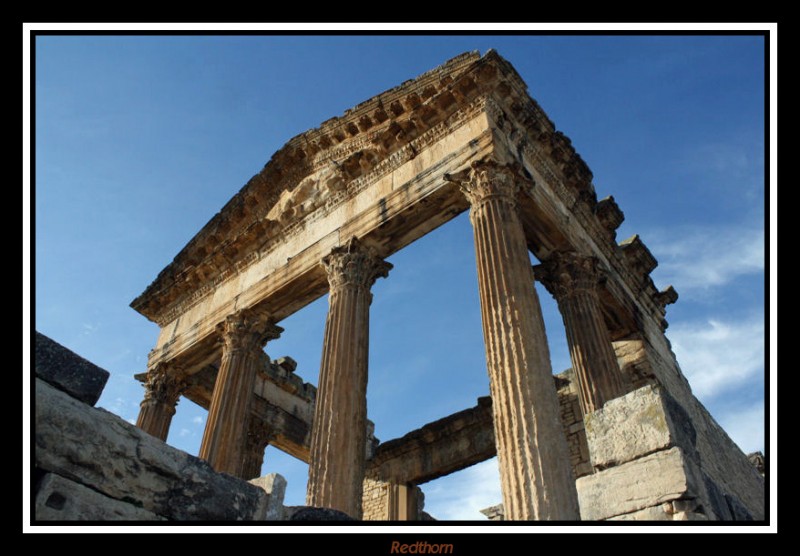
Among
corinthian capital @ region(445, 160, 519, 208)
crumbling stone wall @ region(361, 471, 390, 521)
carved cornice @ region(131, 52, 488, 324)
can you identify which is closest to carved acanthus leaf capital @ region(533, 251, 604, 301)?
corinthian capital @ region(445, 160, 519, 208)

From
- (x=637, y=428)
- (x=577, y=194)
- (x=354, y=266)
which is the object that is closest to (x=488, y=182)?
(x=354, y=266)

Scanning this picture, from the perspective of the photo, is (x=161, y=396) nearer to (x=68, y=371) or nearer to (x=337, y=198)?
(x=337, y=198)

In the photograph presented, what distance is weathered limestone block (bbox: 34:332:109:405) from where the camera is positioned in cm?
346

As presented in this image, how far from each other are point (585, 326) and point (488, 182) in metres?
3.55

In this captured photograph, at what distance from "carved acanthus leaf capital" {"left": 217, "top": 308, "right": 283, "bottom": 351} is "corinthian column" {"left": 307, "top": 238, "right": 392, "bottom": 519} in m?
3.06

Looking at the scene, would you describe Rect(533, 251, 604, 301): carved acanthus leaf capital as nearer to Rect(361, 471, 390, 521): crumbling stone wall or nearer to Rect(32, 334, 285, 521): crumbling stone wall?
Rect(361, 471, 390, 521): crumbling stone wall

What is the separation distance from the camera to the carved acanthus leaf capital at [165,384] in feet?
51.7

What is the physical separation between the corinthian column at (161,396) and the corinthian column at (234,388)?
108 inches

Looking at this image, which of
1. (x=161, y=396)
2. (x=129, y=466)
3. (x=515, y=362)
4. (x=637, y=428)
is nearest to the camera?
(x=129, y=466)

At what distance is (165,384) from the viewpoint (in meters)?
15.9
